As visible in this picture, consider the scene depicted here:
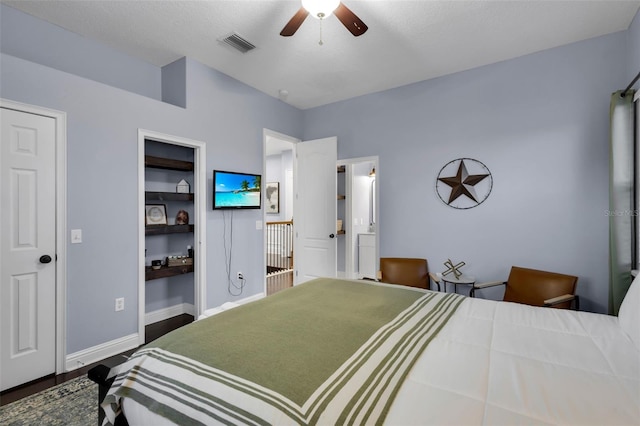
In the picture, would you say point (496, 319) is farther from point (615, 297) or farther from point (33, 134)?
point (33, 134)

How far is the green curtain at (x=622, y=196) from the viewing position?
2.39 m

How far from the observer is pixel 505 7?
2.36 meters

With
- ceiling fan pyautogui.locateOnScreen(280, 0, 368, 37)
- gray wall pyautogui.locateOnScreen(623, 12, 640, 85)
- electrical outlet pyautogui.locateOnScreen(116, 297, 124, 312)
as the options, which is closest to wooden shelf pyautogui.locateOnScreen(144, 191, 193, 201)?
electrical outlet pyautogui.locateOnScreen(116, 297, 124, 312)

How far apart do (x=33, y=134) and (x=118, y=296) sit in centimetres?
152

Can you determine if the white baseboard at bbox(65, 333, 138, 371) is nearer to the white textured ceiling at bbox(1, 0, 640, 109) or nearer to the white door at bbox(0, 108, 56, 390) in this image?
the white door at bbox(0, 108, 56, 390)

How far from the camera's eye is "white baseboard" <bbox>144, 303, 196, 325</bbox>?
349 centimetres

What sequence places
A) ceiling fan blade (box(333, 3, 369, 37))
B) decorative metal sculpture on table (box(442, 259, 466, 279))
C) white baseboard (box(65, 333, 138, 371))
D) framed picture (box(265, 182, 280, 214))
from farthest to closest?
framed picture (box(265, 182, 280, 214))
decorative metal sculpture on table (box(442, 259, 466, 279))
white baseboard (box(65, 333, 138, 371))
ceiling fan blade (box(333, 3, 369, 37))

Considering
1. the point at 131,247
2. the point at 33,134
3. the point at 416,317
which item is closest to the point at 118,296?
the point at 131,247

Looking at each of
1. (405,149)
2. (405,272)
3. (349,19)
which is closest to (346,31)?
(349,19)

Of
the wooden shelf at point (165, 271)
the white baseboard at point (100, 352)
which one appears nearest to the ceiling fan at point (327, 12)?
the wooden shelf at point (165, 271)

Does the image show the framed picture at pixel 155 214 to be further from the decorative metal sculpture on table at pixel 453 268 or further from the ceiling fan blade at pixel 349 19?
the decorative metal sculpture on table at pixel 453 268

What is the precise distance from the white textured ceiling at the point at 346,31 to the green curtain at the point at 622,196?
86cm

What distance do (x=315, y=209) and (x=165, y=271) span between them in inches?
82.9

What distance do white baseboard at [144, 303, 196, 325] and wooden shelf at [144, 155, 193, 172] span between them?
1.69 meters
